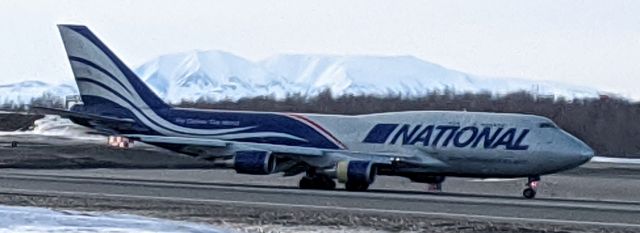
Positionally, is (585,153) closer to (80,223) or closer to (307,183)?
(307,183)

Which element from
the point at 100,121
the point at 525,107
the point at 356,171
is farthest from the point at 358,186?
the point at 525,107

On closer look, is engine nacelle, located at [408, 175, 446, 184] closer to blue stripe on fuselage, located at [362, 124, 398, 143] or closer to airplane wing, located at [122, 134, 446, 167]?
airplane wing, located at [122, 134, 446, 167]

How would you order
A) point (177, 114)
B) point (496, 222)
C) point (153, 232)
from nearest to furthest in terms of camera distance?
point (153, 232) < point (496, 222) < point (177, 114)

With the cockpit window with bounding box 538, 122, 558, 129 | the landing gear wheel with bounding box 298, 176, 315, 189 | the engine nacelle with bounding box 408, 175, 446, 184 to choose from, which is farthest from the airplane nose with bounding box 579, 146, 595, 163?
the landing gear wheel with bounding box 298, 176, 315, 189

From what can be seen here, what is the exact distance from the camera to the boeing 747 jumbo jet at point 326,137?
40.2 metres

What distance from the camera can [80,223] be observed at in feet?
73.4

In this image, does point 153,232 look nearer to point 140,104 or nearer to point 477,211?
point 477,211

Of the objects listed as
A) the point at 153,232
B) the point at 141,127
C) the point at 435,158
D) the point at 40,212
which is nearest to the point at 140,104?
the point at 141,127

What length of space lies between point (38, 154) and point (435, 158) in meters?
24.8

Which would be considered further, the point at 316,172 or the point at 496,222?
the point at 316,172

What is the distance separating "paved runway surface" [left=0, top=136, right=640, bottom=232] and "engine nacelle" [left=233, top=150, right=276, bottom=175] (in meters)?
0.53

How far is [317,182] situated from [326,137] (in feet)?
5.52

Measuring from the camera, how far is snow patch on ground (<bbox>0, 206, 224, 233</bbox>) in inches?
838

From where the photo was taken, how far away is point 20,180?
127ft
